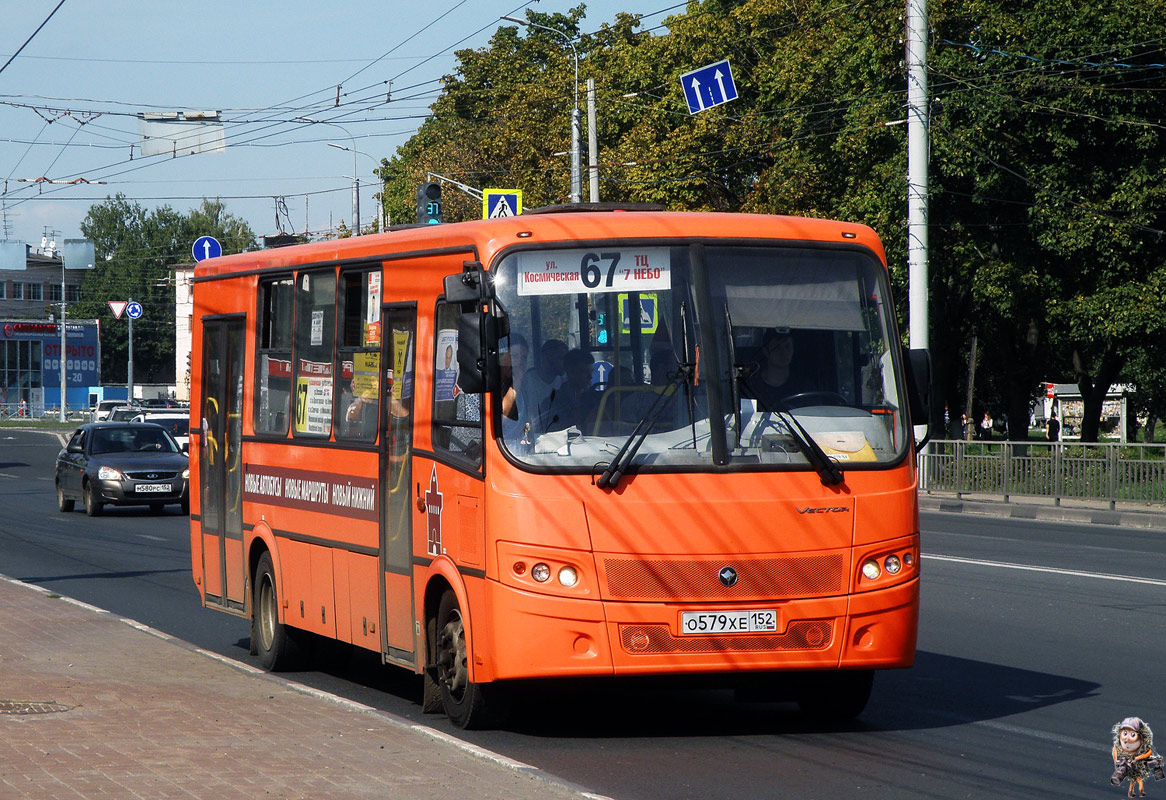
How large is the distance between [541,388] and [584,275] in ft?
2.07

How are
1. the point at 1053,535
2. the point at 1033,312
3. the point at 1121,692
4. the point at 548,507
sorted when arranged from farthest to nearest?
the point at 1033,312 → the point at 1053,535 → the point at 1121,692 → the point at 548,507

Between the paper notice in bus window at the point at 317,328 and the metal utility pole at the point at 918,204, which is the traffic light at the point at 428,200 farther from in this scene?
the paper notice in bus window at the point at 317,328

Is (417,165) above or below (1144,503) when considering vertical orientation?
above

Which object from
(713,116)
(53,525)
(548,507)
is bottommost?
(53,525)

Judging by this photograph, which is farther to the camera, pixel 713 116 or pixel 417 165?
pixel 417 165

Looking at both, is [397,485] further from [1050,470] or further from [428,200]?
[1050,470]

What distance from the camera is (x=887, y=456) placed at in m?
8.03

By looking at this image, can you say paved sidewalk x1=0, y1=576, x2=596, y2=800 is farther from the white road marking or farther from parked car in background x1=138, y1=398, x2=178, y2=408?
parked car in background x1=138, y1=398, x2=178, y2=408

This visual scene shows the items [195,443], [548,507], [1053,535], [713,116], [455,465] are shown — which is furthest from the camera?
[713,116]

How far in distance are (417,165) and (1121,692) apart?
184 feet

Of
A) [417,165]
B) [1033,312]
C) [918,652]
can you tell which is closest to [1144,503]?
[1033,312]

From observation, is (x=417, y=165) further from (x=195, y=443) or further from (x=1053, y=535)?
(x=195, y=443)

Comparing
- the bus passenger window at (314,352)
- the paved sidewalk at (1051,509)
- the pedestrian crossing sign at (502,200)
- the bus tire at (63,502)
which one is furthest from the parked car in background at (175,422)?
the bus passenger window at (314,352)

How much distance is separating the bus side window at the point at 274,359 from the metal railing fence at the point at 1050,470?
58.5 feet
